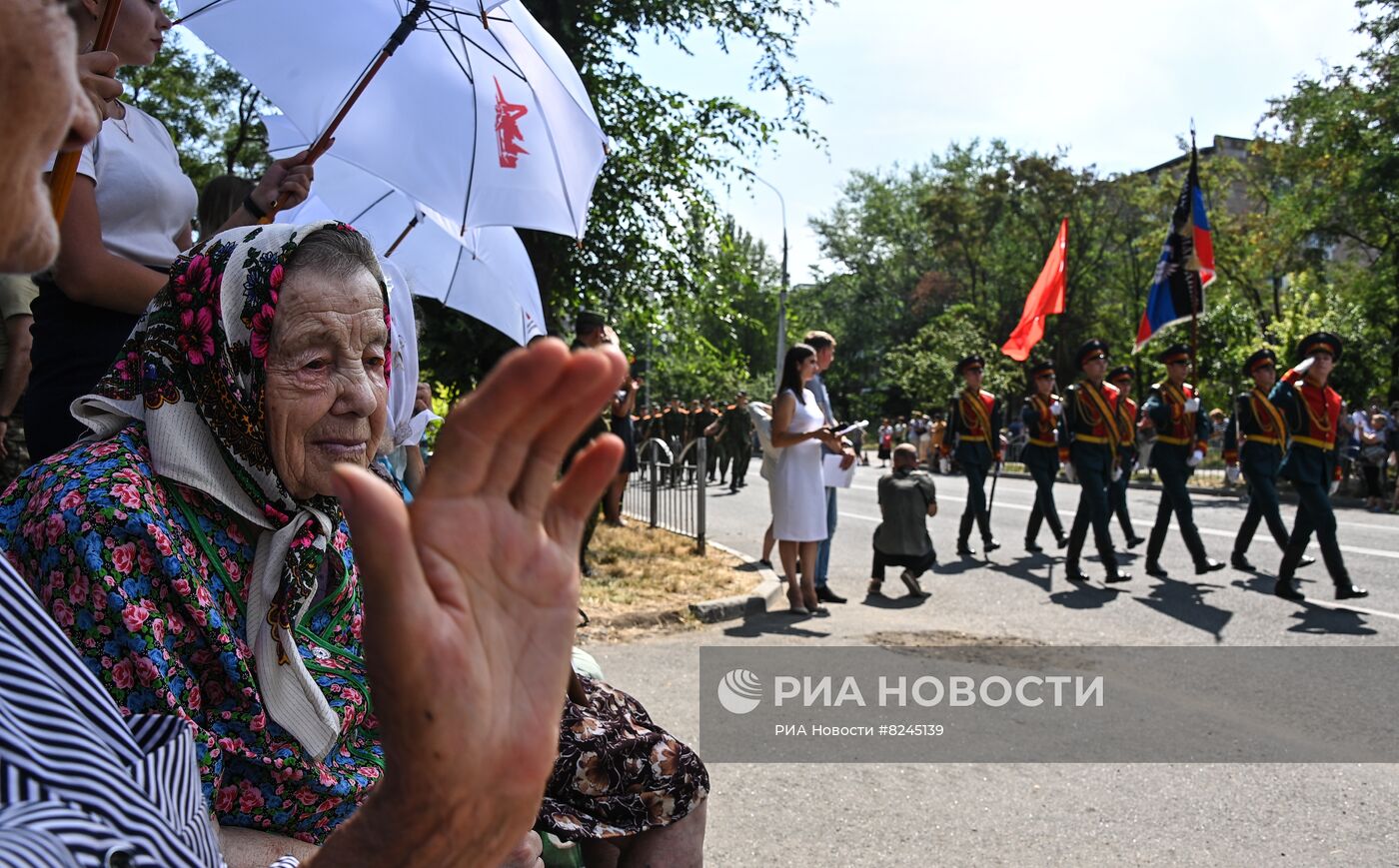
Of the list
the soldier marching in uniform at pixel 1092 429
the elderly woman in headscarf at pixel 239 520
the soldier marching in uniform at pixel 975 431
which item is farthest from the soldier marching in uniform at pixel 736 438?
the elderly woman in headscarf at pixel 239 520

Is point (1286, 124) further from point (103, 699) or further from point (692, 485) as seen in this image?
point (103, 699)

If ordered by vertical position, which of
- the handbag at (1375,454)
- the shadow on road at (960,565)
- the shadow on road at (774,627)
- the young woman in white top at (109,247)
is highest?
the young woman in white top at (109,247)

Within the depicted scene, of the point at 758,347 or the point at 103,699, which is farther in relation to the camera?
the point at 758,347

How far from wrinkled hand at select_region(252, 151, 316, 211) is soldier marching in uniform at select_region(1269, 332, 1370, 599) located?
8.36m

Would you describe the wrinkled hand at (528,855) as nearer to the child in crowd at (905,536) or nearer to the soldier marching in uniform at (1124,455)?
the child in crowd at (905,536)

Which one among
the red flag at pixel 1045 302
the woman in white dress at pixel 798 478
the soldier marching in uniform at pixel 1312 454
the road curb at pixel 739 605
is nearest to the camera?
the road curb at pixel 739 605

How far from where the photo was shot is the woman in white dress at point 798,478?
8359mm

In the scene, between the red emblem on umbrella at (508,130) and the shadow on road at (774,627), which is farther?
the shadow on road at (774,627)

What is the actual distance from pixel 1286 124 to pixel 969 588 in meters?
23.0

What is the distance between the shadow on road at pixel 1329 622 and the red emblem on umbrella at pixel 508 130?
650 cm

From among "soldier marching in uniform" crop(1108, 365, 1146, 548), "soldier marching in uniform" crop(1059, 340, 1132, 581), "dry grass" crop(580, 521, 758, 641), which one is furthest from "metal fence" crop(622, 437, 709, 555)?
"soldier marching in uniform" crop(1108, 365, 1146, 548)

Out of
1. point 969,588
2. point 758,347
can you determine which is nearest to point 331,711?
point 969,588

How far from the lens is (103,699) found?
1.01 m

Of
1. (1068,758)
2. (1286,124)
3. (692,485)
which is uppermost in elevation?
(1286,124)
